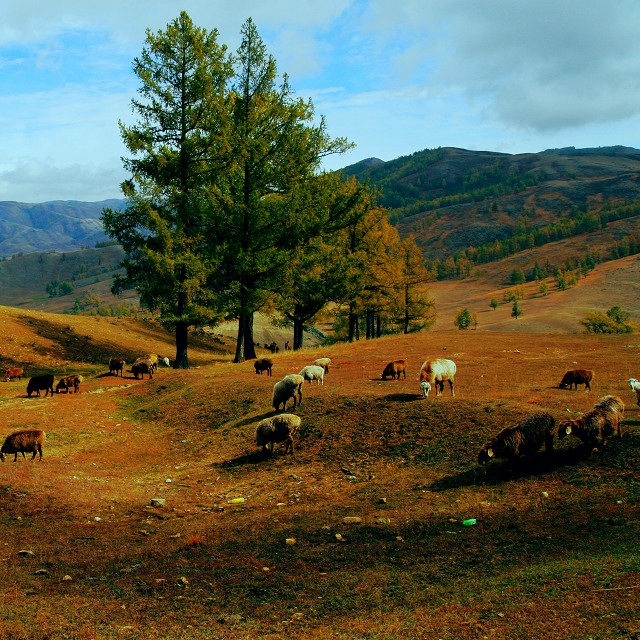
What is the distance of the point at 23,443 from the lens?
17.3 meters

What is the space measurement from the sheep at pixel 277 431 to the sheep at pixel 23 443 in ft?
23.9

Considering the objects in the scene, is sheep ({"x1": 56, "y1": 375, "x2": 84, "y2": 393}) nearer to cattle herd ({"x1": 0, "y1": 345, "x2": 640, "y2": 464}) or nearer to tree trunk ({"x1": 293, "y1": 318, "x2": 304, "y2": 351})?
cattle herd ({"x1": 0, "y1": 345, "x2": 640, "y2": 464})

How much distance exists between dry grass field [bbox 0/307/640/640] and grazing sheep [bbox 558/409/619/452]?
A: 1.38ft

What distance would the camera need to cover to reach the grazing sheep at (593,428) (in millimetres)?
13266

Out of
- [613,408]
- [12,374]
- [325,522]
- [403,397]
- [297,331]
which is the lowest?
[325,522]

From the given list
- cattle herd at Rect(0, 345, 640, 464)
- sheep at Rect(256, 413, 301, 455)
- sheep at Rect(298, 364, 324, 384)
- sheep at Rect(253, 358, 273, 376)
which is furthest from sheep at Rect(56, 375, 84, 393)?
sheep at Rect(256, 413, 301, 455)

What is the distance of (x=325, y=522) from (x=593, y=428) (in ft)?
23.5

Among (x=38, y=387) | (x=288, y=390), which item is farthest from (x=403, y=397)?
(x=38, y=387)

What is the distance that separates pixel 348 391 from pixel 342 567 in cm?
1165

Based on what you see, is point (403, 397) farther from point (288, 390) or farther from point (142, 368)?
point (142, 368)

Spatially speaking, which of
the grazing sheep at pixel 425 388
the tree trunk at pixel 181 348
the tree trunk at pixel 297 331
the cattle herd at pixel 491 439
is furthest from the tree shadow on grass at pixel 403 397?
the tree trunk at pixel 297 331

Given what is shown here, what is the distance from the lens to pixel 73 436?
2044cm

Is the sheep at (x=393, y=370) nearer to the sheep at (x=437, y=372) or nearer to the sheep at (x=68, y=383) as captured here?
the sheep at (x=437, y=372)

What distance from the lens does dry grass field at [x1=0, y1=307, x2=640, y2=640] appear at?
7.73m
